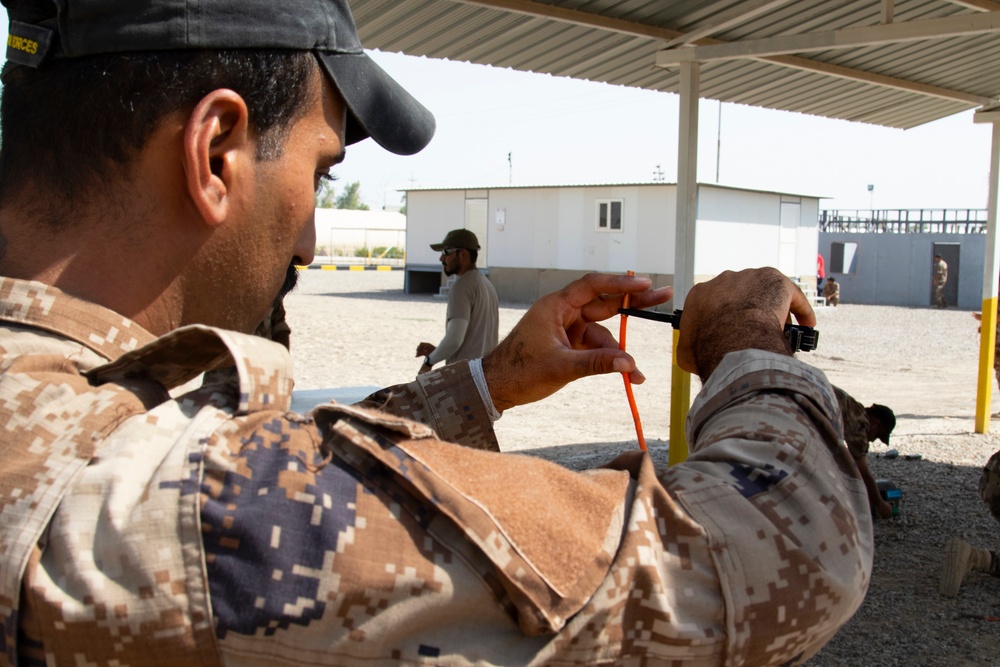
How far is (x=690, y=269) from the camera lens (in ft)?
20.3

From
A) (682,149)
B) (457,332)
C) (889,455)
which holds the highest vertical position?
(682,149)

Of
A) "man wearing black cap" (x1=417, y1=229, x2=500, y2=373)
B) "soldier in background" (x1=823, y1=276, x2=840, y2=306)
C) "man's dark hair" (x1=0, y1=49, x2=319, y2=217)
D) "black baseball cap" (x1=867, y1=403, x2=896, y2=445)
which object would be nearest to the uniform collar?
"man's dark hair" (x1=0, y1=49, x2=319, y2=217)

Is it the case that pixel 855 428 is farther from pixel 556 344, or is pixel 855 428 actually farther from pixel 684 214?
pixel 556 344

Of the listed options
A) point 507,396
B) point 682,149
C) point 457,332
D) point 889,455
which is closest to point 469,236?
point 457,332

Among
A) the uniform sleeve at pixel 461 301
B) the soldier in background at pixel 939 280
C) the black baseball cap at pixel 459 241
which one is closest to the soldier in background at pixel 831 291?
the soldier in background at pixel 939 280

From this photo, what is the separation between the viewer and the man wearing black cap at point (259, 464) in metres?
0.80

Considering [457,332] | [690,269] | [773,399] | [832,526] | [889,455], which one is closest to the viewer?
[832,526]

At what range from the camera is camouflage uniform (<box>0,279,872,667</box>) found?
31.0 inches

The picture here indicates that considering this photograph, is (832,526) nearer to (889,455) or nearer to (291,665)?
(291,665)

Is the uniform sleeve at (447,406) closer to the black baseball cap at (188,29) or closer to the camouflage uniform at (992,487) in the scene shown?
the black baseball cap at (188,29)

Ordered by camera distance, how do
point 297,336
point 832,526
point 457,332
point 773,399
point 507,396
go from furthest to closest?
1. point 297,336
2. point 457,332
3. point 507,396
4. point 773,399
5. point 832,526

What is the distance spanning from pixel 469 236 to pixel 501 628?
7.85m

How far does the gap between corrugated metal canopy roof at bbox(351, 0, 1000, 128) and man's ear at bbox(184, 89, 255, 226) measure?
4185 mm

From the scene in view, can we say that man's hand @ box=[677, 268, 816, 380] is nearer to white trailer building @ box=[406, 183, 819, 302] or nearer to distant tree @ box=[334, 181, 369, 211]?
white trailer building @ box=[406, 183, 819, 302]
